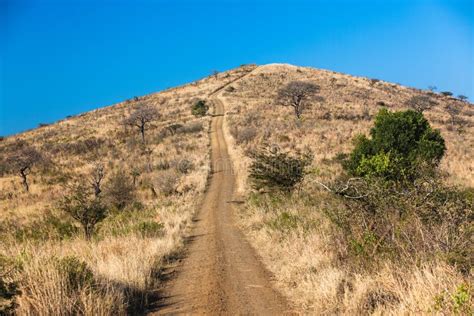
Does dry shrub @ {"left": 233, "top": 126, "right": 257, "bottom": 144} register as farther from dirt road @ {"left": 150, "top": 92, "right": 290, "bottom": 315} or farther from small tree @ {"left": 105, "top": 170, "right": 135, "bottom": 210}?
dirt road @ {"left": 150, "top": 92, "right": 290, "bottom": 315}

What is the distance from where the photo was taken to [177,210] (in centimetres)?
1672

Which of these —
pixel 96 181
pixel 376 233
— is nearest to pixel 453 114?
pixel 96 181

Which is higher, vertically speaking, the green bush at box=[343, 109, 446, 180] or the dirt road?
the green bush at box=[343, 109, 446, 180]

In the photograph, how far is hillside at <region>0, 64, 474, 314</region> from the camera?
532cm

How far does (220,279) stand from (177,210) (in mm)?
9170

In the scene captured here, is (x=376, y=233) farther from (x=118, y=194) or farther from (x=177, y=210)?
(x=118, y=194)

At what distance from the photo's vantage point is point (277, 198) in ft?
49.3

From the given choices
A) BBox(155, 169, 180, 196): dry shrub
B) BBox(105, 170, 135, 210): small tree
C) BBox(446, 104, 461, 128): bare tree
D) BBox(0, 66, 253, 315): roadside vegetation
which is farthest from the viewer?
BBox(446, 104, 461, 128): bare tree

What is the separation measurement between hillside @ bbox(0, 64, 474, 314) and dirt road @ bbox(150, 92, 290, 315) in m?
0.35

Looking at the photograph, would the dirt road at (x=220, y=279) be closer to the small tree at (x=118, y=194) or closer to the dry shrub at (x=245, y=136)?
the small tree at (x=118, y=194)

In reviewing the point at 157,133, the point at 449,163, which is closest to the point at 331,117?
the point at 157,133

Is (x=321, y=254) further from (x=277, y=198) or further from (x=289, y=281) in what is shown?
(x=277, y=198)

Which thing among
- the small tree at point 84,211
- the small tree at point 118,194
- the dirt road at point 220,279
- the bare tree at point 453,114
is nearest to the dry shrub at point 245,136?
the small tree at point 118,194

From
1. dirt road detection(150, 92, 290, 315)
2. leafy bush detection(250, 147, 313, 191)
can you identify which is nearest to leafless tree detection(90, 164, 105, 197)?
dirt road detection(150, 92, 290, 315)
